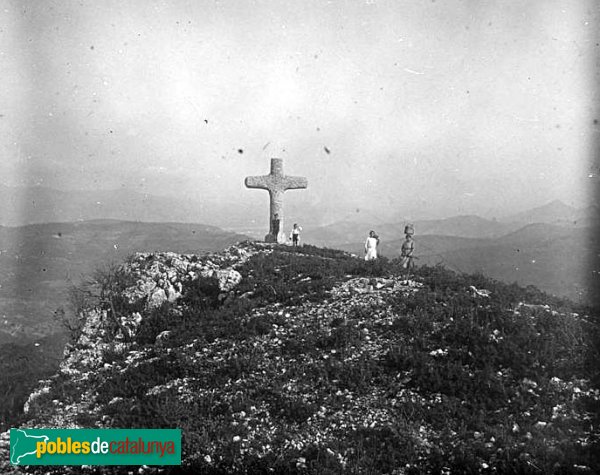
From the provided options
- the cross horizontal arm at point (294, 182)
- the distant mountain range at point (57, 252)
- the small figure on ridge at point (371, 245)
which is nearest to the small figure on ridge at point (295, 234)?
the cross horizontal arm at point (294, 182)

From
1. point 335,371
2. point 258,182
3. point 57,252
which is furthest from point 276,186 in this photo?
point 57,252

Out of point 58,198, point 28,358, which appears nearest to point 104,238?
point 58,198

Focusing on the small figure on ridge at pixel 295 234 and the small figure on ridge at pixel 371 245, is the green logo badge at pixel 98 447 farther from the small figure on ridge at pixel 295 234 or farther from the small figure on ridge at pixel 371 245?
the small figure on ridge at pixel 295 234

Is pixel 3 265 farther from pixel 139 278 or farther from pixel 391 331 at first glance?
pixel 391 331

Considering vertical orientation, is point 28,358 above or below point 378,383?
below

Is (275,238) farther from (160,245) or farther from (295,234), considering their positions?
(160,245)
